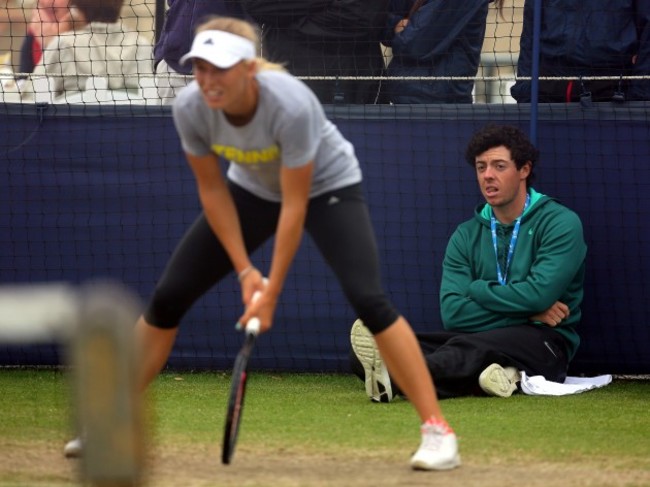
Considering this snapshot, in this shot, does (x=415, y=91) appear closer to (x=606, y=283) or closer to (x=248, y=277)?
(x=606, y=283)

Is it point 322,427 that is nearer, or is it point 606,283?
point 322,427

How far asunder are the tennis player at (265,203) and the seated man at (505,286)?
1839 millimetres

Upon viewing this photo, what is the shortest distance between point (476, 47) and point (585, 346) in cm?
189

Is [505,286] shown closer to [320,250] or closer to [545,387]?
[545,387]

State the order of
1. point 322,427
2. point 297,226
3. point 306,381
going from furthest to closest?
point 306,381
point 322,427
point 297,226

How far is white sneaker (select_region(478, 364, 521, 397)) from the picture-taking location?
21.3 feet

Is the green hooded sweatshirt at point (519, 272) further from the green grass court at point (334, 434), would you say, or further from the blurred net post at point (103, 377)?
the blurred net post at point (103, 377)

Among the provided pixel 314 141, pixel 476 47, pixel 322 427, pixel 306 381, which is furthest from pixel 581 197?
pixel 314 141

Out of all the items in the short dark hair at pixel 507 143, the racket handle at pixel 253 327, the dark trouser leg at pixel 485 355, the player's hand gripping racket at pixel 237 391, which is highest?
the short dark hair at pixel 507 143

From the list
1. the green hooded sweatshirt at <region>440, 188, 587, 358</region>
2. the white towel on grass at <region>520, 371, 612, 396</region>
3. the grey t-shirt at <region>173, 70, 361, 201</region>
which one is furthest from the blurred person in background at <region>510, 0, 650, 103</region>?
the grey t-shirt at <region>173, 70, 361, 201</region>

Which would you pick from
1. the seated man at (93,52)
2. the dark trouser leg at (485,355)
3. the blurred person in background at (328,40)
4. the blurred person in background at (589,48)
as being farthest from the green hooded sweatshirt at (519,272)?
the seated man at (93,52)

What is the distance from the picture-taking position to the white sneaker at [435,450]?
4.49 meters

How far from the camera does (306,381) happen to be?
24.1 feet

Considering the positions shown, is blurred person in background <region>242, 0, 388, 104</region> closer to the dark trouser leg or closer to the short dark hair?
the short dark hair
